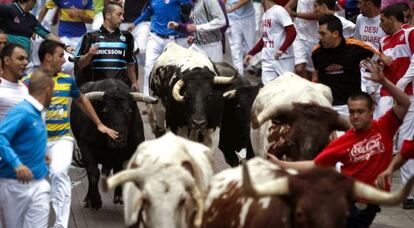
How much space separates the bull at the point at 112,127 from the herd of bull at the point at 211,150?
0.01 metres

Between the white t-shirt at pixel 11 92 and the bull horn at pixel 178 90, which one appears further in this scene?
the bull horn at pixel 178 90

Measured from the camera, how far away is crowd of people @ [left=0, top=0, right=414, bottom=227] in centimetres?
911

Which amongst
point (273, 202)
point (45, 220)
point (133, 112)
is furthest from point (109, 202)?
point (273, 202)

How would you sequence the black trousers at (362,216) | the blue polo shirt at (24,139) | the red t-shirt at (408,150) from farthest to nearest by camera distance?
the blue polo shirt at (24,139), the red t-shirt at (408,150), the black trousers at (362,216)

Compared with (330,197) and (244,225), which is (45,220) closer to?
(244,225)

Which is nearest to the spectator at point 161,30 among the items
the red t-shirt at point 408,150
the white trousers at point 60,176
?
the white trousers at point 60,176

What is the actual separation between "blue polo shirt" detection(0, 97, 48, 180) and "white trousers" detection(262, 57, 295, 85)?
6.72m

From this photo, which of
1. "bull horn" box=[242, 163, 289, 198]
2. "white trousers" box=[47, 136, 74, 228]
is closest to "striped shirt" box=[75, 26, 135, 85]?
"white trousers" box=[47, 136, 74, 228]

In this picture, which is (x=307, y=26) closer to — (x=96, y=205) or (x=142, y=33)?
(x=142, y=33)

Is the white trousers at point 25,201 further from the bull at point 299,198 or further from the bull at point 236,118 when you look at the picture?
the bull at point 236,118

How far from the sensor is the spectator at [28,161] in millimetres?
9234

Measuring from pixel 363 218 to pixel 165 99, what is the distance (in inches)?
213

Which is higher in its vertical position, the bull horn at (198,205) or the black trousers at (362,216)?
the bull horn at (198,205)

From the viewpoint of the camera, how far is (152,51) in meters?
16.9
